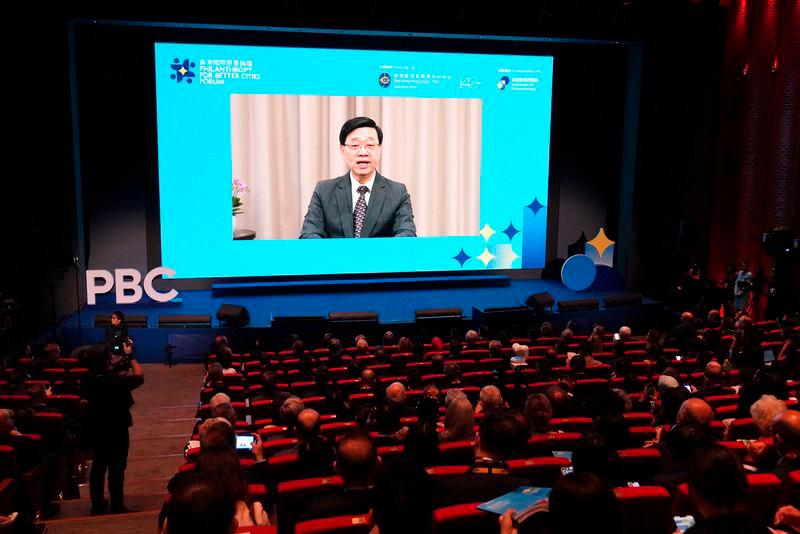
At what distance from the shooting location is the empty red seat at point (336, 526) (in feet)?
9.41

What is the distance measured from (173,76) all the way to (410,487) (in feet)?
41.0

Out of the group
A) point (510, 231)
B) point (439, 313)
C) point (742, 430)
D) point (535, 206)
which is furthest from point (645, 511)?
point (535, 206)

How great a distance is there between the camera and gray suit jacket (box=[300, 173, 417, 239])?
1438 centimetres

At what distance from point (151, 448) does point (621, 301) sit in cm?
886

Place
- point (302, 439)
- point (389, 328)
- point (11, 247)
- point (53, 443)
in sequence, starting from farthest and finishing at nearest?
point (389, 328)
point (11, 247)
point (53, 443)
point (302, 439)

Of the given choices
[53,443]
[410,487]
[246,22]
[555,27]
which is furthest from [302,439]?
[555,27]

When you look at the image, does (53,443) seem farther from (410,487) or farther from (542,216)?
(542,216)

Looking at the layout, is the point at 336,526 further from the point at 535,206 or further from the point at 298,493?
the point at 535,206

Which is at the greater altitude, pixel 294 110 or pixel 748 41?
pixel 748 41

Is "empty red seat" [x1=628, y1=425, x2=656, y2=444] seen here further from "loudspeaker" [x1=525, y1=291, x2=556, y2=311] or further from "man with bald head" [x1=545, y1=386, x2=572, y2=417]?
"loudspeaker" [x1=525, y1=291, x2=556, y2=311]

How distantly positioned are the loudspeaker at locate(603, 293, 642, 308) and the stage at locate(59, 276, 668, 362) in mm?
100

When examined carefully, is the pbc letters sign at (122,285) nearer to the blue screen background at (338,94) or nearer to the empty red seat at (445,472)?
the blue screen background at (338,94)

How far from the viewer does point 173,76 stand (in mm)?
→ 13570

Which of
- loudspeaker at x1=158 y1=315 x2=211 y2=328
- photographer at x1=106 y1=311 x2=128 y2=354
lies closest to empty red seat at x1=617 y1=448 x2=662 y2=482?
photographer at x1=106 y1=311 x2=128 y2=354
